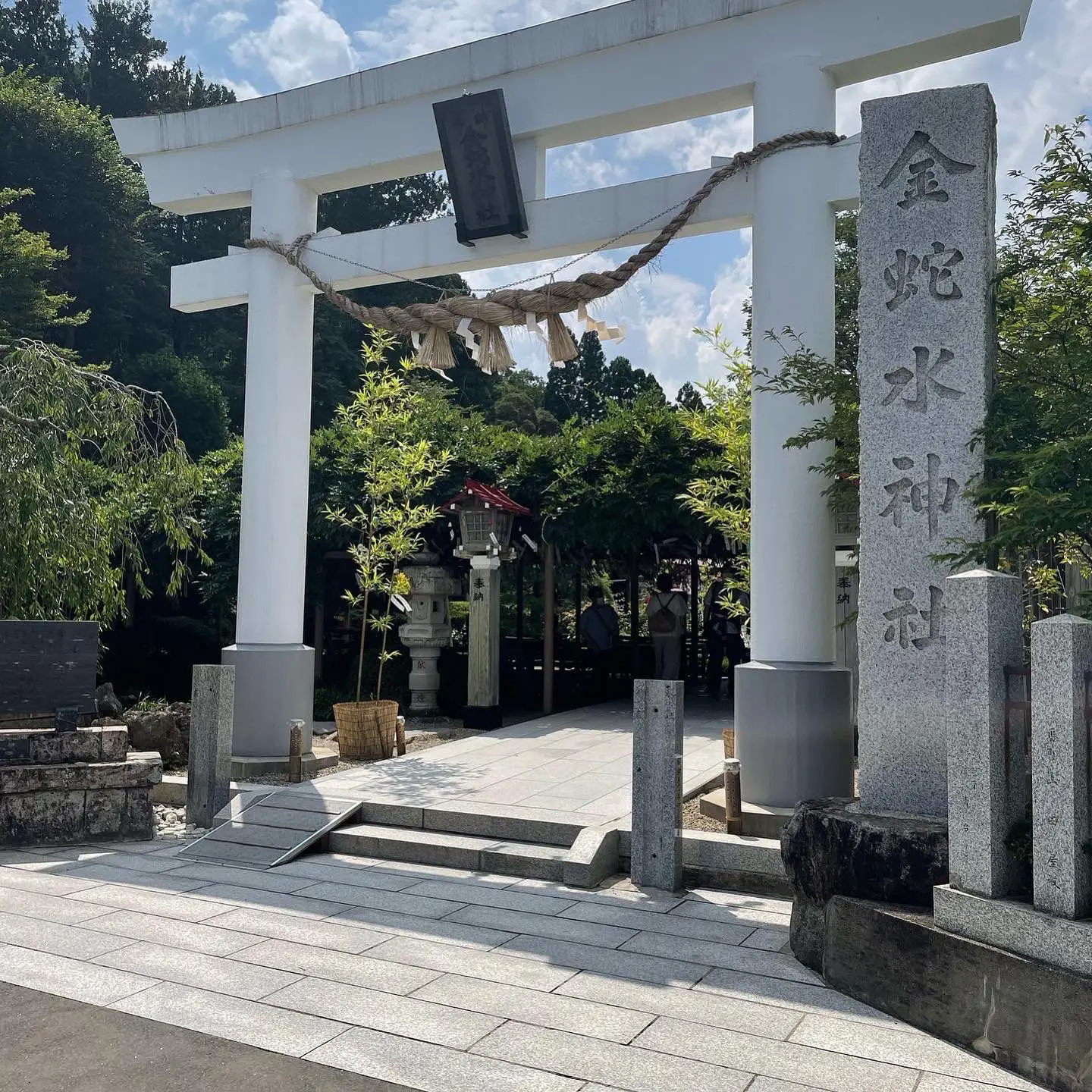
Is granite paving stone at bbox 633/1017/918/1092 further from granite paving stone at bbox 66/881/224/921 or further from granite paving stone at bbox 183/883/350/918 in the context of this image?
granite paving stone at bbox 66/881/224/921

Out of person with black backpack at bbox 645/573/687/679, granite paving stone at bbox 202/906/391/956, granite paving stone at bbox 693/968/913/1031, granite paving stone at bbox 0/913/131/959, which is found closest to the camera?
granite paving stone at bbox 693/968/913/1031

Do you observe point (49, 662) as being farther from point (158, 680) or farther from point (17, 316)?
point (17, 316)

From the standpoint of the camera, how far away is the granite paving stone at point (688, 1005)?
3938mm

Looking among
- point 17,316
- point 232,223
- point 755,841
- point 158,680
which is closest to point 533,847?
point 755,841

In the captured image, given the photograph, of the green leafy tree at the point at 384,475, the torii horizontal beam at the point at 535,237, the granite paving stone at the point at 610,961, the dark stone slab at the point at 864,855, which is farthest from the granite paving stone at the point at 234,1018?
the torii horizontal beam at the point at 535,237

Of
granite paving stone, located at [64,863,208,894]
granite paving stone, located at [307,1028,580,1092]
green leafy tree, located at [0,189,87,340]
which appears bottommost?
granite paving stone, located at [64,863,208,894]

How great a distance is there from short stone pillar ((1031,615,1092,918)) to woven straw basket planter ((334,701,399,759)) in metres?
6.43

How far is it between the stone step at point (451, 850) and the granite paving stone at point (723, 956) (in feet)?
3.90

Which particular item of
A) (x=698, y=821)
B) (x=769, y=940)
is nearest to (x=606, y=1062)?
(x=769, y=940)

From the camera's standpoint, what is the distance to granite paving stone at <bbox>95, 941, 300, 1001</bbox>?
4.24 m

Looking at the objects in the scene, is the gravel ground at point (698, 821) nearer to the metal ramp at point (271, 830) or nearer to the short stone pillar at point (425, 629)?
the metal ramp at point (271, 830)

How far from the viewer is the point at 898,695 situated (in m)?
4.99

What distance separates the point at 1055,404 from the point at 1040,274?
131 centimetres

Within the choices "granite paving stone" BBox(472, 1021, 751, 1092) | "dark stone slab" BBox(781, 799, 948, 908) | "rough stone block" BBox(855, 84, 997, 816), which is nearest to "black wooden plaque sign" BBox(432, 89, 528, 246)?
"rough stone block" BBox(855, 84, 997, 816)
